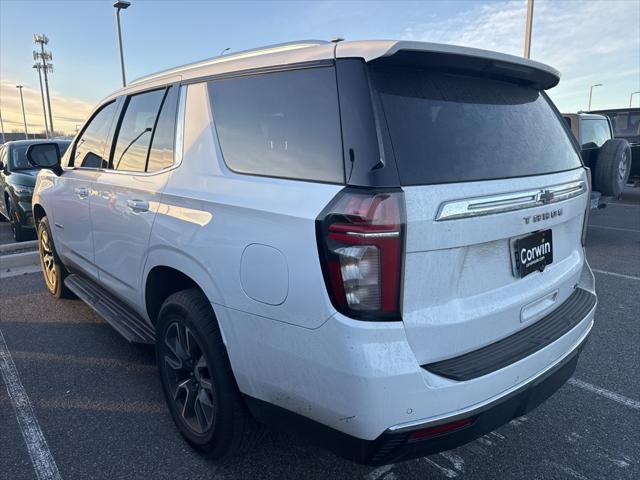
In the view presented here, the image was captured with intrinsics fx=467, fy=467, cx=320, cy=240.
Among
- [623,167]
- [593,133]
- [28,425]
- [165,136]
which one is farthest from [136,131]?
[593,133]

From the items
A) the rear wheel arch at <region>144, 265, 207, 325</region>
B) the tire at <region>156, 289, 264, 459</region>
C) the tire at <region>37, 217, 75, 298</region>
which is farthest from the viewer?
the tire at <region>37, 217, 75, 298</region>

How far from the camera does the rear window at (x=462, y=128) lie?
5.59 feet

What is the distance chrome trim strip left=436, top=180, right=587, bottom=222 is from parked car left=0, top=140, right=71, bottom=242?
7.52 m

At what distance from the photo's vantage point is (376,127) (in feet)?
5.37

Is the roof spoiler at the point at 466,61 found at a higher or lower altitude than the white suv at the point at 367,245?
higher

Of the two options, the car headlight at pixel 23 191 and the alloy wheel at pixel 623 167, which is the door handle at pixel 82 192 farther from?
the alloy wheel at pixel 623 167

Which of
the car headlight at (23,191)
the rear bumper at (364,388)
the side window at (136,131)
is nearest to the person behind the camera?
the rear bumper at (364,388)

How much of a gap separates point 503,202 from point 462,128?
1.13 ft

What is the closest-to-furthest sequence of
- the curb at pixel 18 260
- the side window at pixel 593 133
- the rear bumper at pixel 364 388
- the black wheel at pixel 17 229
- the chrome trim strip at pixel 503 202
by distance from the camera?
the rear bumper at pixel 364 388, the chrome trim strip at pixel 503 202, the curb at pixel 18 260, the black wheel at pixel 17 229, the side window at pixel 593 133

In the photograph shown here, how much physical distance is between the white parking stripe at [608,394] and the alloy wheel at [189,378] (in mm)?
2438

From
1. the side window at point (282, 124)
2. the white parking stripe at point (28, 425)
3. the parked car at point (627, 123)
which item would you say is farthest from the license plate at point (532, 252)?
the parked car at point (627, 123)

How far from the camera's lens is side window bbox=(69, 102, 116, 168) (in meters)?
3.52

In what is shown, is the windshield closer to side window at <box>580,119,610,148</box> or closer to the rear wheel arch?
the rear wheel arch

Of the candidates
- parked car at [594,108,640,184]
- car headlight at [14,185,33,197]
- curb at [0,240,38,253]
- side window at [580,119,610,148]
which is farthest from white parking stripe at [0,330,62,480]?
parked car at [594,108,640,184]
